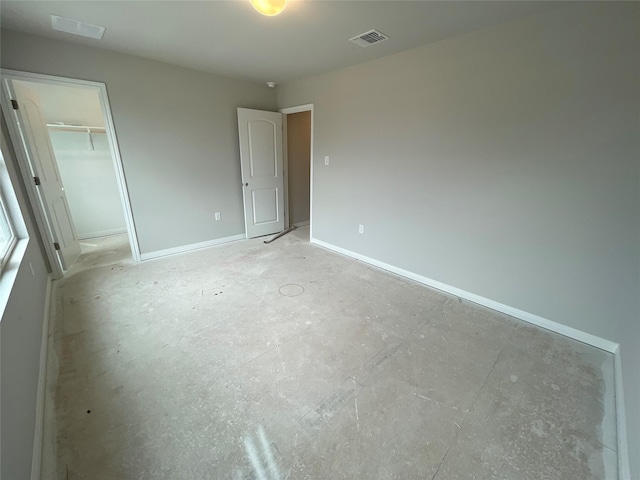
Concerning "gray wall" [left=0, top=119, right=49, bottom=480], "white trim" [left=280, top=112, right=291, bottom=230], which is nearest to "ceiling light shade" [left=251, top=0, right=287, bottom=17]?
"gray wall" [left=0, top=119, right=49, bottom=480]

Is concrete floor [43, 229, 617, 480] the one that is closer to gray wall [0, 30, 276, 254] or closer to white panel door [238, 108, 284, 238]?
gray wall [0, 30, 276, 254]

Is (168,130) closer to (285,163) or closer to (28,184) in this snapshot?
(28,184)

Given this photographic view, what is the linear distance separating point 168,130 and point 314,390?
11.4 ft

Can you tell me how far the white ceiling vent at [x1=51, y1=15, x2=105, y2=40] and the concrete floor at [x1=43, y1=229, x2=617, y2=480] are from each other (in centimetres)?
239

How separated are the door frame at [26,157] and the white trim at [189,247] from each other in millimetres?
344

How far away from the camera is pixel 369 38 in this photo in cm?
237

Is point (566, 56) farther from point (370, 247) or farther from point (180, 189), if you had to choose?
point (180, 189)

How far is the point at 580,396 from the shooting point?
1596 mm

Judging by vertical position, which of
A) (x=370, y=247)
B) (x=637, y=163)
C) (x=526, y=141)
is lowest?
(x=370, y=247)

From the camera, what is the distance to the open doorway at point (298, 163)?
15.8ft

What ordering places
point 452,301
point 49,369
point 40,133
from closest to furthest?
point 49,369
point 452,301
point 40,133

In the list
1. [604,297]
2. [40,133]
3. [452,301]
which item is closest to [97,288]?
[40,133]

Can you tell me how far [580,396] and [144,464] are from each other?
2.40 metres

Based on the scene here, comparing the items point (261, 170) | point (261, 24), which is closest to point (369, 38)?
point (261, 24)
